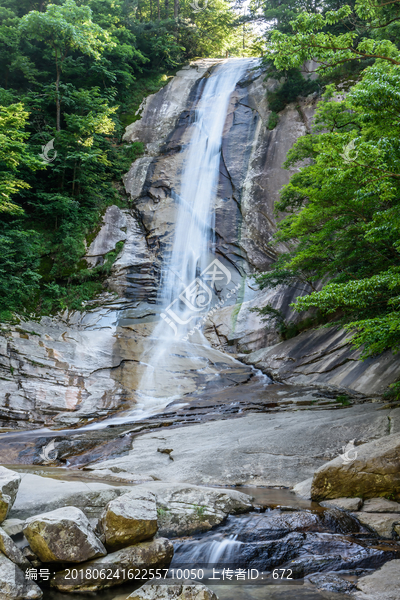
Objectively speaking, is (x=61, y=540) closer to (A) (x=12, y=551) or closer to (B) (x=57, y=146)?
(A) (x=12, y=551)

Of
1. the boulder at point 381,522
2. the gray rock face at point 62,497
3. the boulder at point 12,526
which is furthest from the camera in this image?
the gray rock face at point 62,497

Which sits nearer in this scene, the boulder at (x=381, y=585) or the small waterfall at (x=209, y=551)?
the boulder at (x=381, y=585)

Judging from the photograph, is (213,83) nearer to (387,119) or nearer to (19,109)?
(19,109)

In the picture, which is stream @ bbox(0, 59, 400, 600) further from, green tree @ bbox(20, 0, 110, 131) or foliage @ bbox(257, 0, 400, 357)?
green tree @ bbox(20, 0, 110, 131)

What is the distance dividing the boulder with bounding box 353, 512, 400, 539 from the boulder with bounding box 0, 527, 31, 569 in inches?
139

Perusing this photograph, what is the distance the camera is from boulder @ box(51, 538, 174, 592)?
3377 mm

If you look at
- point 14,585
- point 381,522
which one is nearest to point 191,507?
point 14,585

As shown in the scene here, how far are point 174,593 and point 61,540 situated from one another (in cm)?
119

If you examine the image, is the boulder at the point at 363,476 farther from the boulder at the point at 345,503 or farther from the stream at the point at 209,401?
the stream at the point at 209,401

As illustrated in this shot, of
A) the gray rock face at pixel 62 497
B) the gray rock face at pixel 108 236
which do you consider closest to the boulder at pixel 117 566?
the gray rock face at pixel 62 497

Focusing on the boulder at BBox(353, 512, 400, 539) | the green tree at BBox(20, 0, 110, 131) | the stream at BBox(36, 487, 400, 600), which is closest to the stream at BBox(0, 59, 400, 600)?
the stream at BBox(36, 487, 400, 600)

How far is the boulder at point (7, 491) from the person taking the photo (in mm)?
3885

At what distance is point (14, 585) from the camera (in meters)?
3.16
